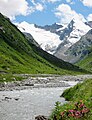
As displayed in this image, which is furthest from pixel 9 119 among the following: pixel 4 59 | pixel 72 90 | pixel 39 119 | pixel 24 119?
pixel 4 59

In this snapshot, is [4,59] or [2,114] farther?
[4,59]

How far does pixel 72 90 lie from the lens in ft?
204

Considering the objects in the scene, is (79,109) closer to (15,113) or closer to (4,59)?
(15,113)

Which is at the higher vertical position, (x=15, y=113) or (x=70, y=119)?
(x=70, y=119)

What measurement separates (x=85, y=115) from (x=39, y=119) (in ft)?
42.0

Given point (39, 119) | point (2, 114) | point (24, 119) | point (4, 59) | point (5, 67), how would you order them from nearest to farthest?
point (39, 119) → point (24, 119) → point (2, 114) → point (5, 67) → point (4, 59)

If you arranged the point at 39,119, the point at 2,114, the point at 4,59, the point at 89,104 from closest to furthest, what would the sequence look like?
the point at 89,104 → the point at 39,119 → the point at 2,114 → the point at 4,59

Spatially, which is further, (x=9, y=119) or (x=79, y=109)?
(x=9, y=119)

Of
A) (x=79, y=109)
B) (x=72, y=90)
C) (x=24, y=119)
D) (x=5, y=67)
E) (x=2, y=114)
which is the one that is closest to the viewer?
(x=79, y=109)

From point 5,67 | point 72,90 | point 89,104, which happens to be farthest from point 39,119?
point 5,67

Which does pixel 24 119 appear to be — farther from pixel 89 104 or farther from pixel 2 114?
pixel 89 104

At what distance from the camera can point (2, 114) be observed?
131 feet

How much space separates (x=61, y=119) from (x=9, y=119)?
13.5m

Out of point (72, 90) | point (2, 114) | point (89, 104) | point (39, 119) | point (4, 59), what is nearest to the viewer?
point (89, 104)
